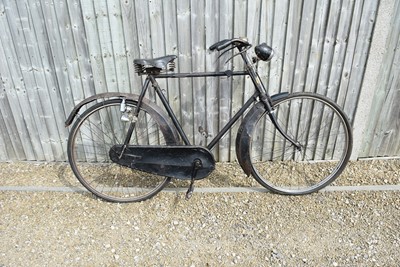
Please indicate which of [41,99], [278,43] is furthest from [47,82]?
[278,43]

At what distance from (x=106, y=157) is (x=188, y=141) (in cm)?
121

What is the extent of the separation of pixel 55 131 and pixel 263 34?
7.88ft

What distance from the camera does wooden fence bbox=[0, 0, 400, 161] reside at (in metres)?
3.05

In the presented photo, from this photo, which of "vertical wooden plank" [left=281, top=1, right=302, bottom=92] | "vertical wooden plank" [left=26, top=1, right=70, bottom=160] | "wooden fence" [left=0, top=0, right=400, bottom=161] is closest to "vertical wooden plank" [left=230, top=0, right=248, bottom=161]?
"wooden fence" [left=0, top=0, right=400, bottom=161]

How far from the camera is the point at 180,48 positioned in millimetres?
3205

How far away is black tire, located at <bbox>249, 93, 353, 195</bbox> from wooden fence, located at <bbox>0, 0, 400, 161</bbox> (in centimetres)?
21

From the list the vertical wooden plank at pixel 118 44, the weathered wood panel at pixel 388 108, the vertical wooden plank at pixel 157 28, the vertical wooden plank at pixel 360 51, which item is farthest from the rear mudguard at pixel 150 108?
the weathered wood panel at pixel 388 108

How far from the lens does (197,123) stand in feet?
11.8

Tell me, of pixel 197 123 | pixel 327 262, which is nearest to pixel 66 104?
pixel 197 123

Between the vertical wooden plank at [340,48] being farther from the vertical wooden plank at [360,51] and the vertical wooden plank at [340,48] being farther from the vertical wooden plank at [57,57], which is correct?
the vertical wooden plank at [57,57]

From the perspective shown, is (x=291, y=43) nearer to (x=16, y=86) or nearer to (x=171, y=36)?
(x=171, y=36)

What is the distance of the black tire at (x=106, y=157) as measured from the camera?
3.45m

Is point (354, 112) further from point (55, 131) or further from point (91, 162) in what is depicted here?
point (55, 131)

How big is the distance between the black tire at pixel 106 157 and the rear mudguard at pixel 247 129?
77 cm
